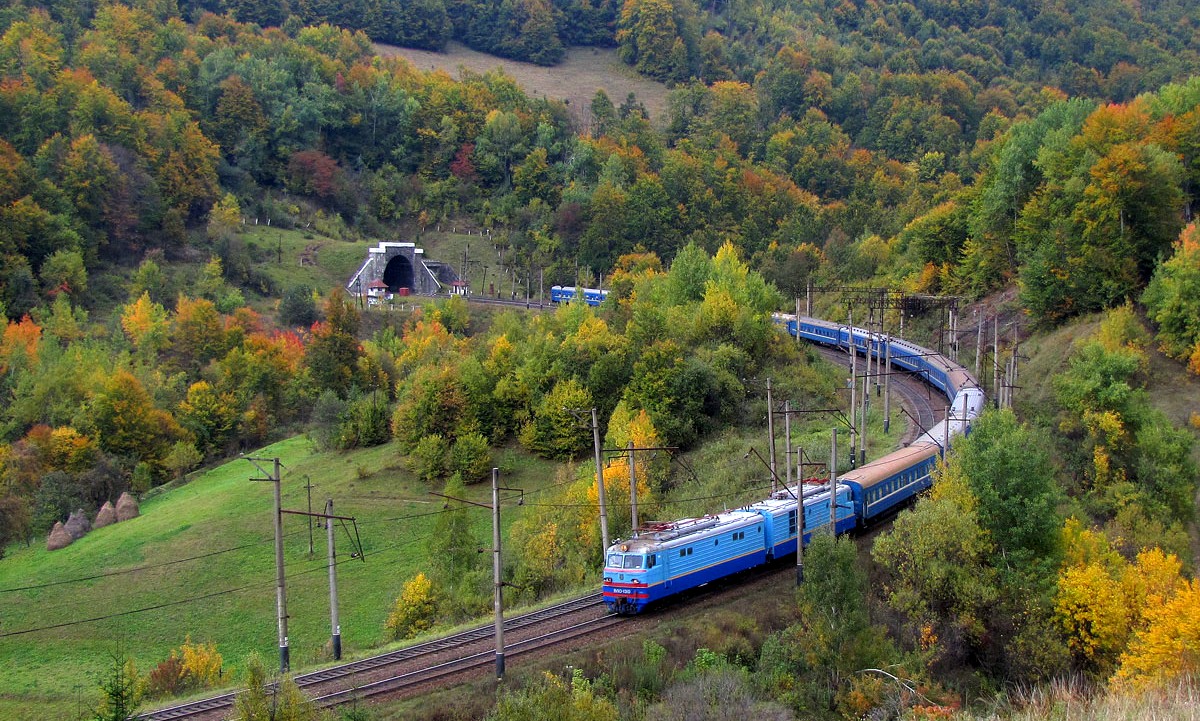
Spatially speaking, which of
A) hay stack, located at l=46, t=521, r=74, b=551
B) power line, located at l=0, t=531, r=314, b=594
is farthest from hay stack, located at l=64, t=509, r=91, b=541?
power line, located at l=0, t=531, r=314, b=594

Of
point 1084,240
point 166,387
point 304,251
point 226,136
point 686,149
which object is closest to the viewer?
point 1084,240

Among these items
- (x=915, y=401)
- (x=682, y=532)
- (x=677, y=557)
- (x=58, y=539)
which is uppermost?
(x=915, y=401)

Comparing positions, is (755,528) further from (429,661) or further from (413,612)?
(413,612)

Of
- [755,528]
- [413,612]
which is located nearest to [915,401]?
[755,528]

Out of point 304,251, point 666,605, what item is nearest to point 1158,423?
point 666,605

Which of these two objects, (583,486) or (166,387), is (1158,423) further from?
(166,387)

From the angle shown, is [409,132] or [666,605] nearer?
[666,605]

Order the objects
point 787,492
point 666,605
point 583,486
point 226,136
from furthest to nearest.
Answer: point 226,136
point 583,486
point 787,492
point 666,605

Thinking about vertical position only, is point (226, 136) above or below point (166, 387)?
above
